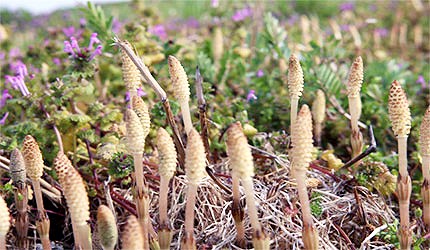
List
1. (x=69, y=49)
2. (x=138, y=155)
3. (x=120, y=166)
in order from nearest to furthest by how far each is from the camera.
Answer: (x=138, y=155), (x=120, y=166), (x=69, y=49)

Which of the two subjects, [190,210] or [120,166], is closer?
[190,210]

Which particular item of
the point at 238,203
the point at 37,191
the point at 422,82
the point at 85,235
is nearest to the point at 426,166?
the point at 238,203

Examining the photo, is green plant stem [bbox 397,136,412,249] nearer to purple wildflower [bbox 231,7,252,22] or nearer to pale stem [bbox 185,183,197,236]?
pale stem [bbox 185,183,197,236]

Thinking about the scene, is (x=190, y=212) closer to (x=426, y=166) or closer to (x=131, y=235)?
(x=131, y=235)

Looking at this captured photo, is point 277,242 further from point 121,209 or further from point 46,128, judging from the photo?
point 46,128

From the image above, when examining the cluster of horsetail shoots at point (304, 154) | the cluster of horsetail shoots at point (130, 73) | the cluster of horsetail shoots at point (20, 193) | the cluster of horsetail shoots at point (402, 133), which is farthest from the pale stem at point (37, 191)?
the cluster of horsetail shoots at point (402, 133)

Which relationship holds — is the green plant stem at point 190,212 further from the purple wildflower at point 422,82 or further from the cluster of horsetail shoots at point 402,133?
the purple wildflower at point 422,82
